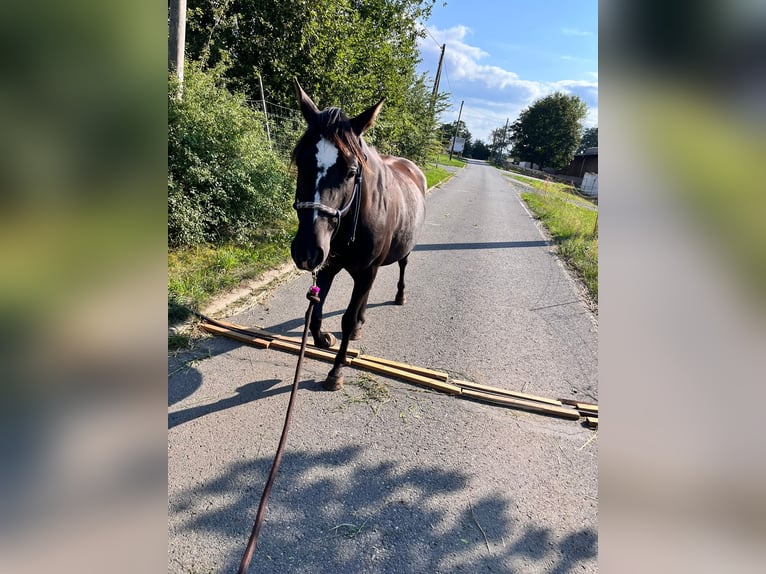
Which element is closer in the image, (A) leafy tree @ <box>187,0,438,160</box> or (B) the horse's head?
(B) the horse's head

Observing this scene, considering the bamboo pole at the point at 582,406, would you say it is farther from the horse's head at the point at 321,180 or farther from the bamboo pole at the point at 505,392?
the horse's head at the point at 321,180

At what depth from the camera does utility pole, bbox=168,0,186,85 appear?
5109 millimetres

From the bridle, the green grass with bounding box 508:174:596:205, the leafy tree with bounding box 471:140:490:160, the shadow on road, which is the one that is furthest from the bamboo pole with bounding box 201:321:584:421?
the leafy tree with bounding box 471:140:490:160

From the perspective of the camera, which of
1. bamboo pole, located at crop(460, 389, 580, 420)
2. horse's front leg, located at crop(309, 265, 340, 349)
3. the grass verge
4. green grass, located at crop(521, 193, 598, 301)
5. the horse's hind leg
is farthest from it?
green grass, located at crop(521, 193, 598, 301)

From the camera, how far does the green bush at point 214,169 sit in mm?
5059

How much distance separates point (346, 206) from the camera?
2400 millimetres

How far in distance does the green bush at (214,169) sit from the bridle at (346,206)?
2.72 meters

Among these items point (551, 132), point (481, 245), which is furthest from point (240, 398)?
point (551, 132)
